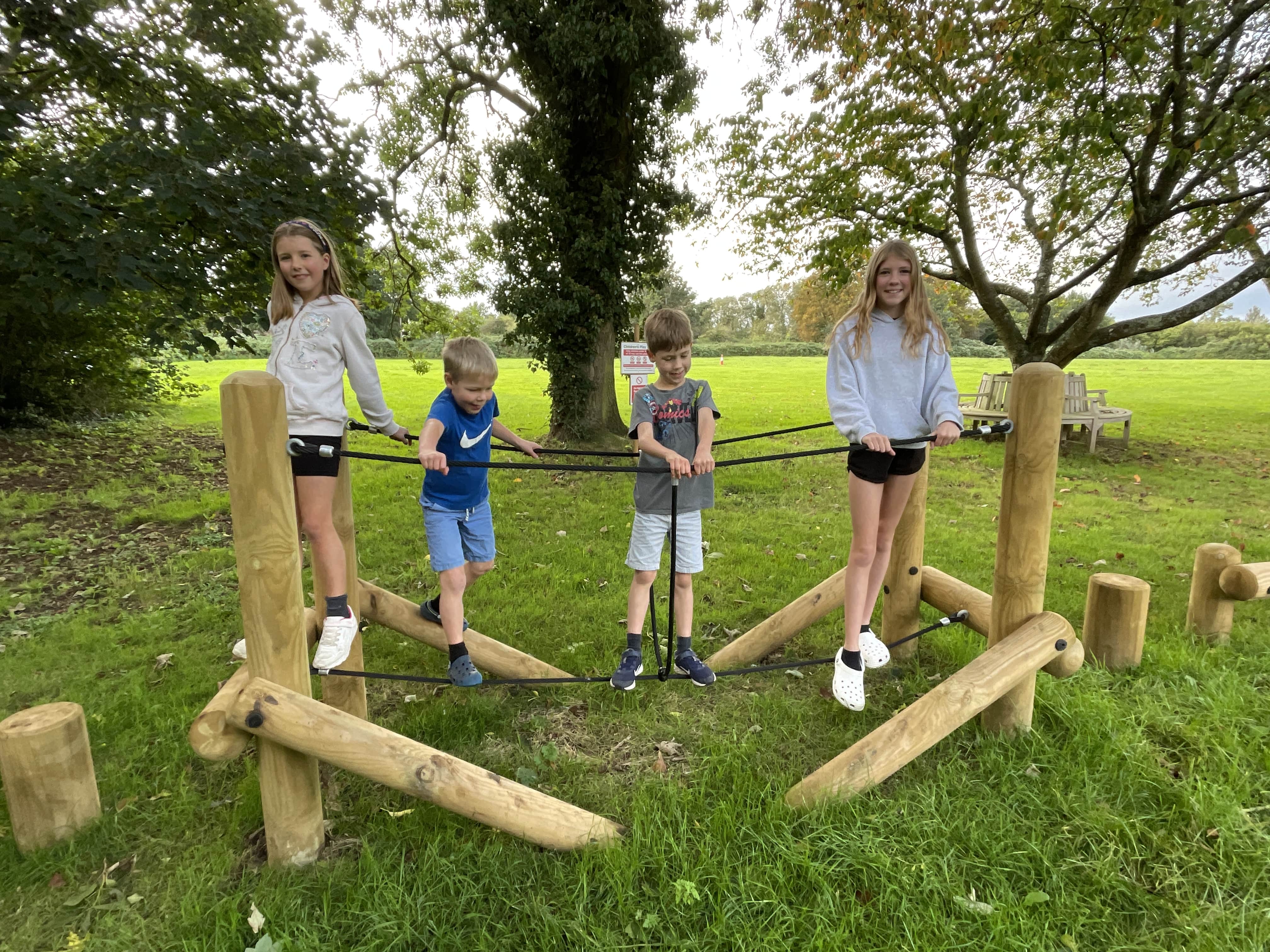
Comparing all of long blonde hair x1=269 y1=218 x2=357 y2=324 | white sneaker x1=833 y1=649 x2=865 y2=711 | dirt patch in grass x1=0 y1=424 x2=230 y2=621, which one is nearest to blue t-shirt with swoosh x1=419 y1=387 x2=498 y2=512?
long blonde hair x1=269 y1=218 x2=357 y2=324

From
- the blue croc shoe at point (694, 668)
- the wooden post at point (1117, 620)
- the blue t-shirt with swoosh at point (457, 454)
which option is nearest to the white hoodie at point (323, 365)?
the blue t-shirt with swoosh at point (457, 454)

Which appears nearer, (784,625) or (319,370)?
(319,370)

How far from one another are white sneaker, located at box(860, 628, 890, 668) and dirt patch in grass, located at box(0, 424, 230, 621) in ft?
16.9

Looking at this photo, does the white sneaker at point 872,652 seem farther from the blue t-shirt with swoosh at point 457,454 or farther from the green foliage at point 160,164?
the green foliage at point 160,164

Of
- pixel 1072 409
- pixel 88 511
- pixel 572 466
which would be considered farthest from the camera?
pixel 1072 409

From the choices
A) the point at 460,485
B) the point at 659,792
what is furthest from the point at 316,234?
the point at 659,792

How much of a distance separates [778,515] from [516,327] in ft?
16.3

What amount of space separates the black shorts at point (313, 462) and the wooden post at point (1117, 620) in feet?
12.7

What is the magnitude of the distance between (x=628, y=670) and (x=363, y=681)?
1.26m

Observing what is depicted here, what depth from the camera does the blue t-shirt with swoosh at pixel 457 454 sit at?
9.19ft

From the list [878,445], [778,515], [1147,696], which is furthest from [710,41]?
[1147,696]

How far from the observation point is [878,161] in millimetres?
8820

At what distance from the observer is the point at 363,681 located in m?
3.04

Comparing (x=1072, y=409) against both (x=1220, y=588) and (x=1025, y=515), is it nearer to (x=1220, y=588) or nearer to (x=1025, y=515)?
(x=1220, y=588)
